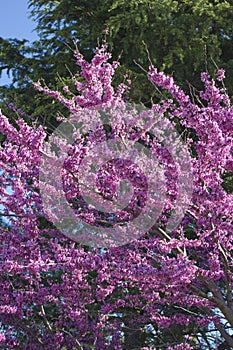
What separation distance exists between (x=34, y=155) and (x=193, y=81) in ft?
17.4


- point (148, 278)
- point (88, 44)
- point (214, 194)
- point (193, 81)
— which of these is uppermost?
point (88, 44)

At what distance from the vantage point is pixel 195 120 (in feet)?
15.8

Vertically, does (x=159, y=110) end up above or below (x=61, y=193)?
above

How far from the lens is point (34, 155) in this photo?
4.25 m

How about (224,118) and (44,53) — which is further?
(44,53)

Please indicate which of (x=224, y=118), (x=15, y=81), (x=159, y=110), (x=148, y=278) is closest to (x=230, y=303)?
(x=148, y=278)

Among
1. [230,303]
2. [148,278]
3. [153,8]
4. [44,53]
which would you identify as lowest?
[230,303]

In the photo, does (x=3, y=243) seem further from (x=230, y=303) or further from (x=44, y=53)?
(x=44, y=53)

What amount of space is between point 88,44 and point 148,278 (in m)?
5.63

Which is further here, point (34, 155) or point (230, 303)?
point (230, 303)

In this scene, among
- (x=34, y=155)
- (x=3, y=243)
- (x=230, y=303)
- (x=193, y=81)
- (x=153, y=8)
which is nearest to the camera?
(x=34, y=155)

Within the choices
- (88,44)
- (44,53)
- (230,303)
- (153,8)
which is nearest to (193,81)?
(153,8)

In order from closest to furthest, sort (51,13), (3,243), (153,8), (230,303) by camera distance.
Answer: (230,303), (3,243), (153,8), (51,13)

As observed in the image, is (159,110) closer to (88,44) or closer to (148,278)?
(148,278)
